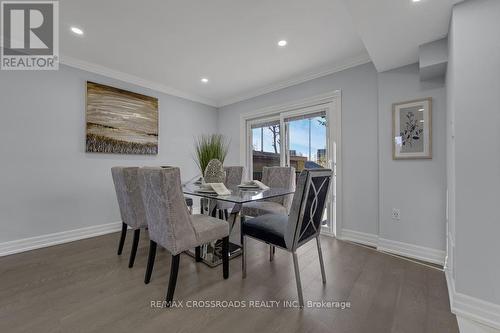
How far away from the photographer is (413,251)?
7.38 feet

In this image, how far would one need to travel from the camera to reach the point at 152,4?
71.5 inches

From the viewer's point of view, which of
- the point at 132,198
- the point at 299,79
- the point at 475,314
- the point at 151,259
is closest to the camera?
the point at 475,314

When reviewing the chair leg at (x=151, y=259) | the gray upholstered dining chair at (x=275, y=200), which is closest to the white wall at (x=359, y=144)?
the gray upholstered dining chair at (x=275, y=200)

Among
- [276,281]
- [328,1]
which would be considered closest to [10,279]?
[276,281]

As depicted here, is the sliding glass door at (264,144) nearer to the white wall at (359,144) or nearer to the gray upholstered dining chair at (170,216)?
the white wall at (359,144)

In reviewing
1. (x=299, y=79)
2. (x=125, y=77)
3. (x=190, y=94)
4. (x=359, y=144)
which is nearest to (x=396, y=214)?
(x=359, y=144)

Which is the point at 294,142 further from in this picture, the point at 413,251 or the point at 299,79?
the point at 413,251

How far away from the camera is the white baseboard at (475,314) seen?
1302mm

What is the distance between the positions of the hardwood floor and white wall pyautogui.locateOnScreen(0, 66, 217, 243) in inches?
19.8

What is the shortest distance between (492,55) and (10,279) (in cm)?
414

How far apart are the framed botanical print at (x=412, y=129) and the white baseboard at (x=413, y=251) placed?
3.18 ft

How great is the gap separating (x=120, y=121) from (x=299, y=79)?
9.36 feet

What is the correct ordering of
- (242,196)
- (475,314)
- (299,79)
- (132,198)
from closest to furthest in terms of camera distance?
1. (475,314)
2. (242,196)
3. (132,198)
4. (299,79)

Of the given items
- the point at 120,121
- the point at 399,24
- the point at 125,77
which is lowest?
the point at 120,121
